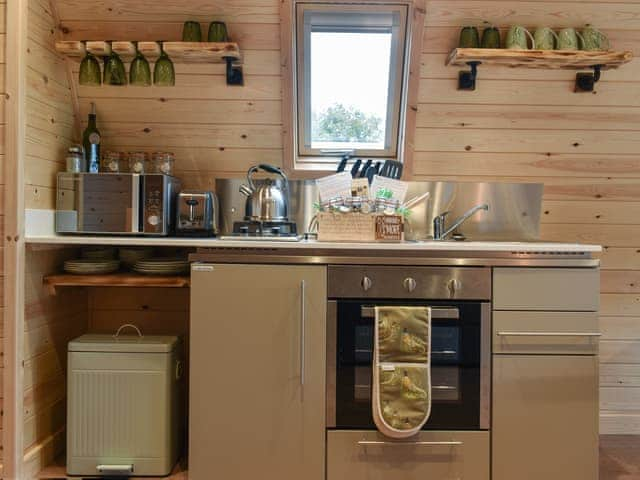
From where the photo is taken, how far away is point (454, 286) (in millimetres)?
1985

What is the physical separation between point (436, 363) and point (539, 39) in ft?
4.80

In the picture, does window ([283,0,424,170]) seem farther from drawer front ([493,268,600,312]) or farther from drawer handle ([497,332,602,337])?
drawer handle ([497,332,602,337])

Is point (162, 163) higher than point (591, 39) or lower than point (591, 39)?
lower

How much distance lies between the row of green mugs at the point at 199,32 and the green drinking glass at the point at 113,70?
309 millimetres

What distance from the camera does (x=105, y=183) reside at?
2289 mm

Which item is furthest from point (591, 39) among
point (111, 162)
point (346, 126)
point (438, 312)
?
point (111, 162)

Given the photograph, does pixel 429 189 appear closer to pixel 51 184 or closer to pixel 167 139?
pixel 167 139

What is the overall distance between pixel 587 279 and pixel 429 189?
0.86m

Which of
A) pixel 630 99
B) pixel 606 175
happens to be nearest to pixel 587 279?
pixel 606 175

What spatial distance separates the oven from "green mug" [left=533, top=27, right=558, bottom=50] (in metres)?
1.06

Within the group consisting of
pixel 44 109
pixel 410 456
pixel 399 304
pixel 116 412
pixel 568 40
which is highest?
pixel 568 40

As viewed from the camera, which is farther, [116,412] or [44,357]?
[44,357]

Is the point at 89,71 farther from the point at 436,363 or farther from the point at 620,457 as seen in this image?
the point at 620,457

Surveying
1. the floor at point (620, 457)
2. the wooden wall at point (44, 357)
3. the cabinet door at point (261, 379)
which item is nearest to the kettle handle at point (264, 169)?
the cabinet door at point (261, 379)
